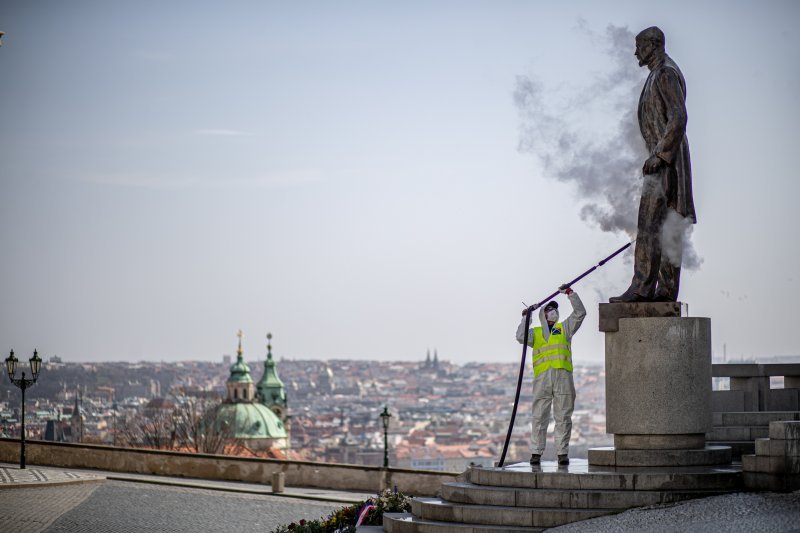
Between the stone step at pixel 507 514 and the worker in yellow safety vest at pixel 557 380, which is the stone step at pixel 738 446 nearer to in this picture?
the worker in yellow safety vest at pixel 557 380

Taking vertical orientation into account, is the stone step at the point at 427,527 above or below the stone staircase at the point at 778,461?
below

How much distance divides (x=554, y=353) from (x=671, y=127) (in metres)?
2.84

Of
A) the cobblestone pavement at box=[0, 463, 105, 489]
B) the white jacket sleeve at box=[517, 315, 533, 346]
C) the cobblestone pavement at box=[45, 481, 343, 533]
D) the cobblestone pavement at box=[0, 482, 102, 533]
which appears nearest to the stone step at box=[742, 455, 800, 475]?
the white jacket sleeve at box=[517, 315, 533, 346]

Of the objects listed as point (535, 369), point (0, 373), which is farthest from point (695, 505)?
point (0, 373)

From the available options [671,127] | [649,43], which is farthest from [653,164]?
[649,43]

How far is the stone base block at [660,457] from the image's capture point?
13449mm

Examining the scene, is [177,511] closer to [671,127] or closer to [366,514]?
[366,514]

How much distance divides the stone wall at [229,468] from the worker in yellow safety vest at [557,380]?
1069cm

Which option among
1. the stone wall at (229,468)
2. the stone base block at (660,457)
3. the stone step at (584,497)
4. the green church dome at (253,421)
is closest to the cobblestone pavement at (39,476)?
the stone wall at (229,468)

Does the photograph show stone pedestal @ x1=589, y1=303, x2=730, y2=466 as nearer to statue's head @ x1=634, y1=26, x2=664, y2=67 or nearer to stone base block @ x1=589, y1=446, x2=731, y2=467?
stone base block @ x1=589, y1=446, x2=731, y2=467

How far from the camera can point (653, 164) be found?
14617 mm

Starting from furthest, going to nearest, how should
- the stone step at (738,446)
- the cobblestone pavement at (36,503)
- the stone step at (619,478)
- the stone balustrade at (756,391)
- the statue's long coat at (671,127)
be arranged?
the cobblestone pavement at (36,503) → the stone balustrade at (756,391) → the stone step at (738,446) → the statue's long coat at (671,127) → the stone step at (619,478)

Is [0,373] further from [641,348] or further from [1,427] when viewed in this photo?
[641,348]

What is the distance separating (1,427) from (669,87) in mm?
45804
